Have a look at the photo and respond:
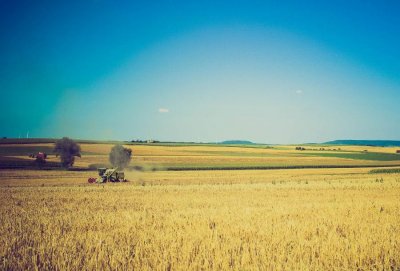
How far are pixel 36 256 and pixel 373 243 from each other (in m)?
7.68

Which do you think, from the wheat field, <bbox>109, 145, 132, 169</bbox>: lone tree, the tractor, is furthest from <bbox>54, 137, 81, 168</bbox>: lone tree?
the wheat field

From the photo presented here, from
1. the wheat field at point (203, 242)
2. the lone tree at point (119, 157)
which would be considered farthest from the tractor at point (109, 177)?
the wheat field at point (203, 242)

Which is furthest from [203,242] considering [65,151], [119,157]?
[65,151]

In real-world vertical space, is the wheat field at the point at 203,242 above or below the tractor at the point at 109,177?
above

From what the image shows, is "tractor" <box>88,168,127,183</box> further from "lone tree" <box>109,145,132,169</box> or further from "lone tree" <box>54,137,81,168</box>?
"lone tree" <box>54,137,81,168</box>

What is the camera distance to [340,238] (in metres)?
7.94

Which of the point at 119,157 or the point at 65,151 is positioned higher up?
the point at 65,151

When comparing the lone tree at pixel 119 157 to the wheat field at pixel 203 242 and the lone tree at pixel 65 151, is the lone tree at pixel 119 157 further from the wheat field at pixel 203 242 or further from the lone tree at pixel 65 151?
the wheat field at pixel 203 242

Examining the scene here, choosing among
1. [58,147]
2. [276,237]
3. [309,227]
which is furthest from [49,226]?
[58,147]

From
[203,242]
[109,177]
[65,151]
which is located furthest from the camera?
[65,151]

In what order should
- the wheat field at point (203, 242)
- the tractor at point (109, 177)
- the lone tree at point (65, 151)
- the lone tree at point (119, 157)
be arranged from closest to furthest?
the wheat field at point (203, 242) < the tractor at point (109, 177) < the lone tree at point (119, 157) < the lone tree at point (65, 151)

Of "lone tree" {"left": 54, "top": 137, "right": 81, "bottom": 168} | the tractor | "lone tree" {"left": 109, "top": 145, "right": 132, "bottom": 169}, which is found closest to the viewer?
the tractor

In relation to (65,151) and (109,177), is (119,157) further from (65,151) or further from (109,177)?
(109,177)

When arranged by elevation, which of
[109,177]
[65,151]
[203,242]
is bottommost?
[109,177]
